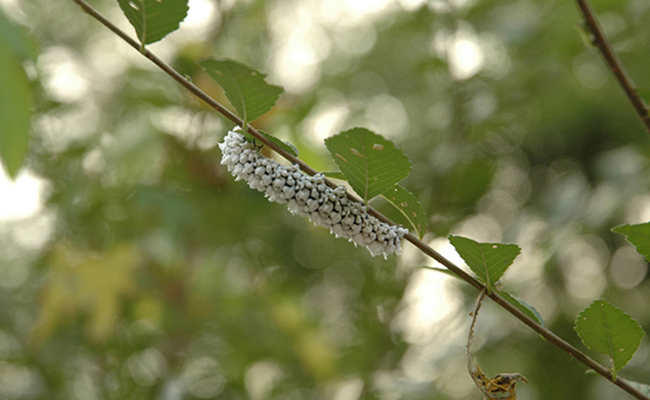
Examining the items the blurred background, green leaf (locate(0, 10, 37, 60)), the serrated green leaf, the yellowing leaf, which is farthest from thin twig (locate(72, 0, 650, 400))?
the yellowing leaf

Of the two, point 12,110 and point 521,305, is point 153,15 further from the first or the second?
point 521,305

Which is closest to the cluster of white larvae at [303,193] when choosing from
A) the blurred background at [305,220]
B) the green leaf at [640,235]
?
the green leaf at [640,235]

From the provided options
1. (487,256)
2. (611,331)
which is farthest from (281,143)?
(611,331)

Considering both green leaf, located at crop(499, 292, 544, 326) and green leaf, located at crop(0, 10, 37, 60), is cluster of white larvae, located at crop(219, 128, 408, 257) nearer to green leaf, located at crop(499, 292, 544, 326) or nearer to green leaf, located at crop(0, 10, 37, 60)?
green leaf, located at crop(499, 292, 544, 326)

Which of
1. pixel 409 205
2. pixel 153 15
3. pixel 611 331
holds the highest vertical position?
pixel 153 15

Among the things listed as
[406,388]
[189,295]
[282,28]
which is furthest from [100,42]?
[406,388]

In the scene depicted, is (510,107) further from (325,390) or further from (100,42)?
(100,42)
